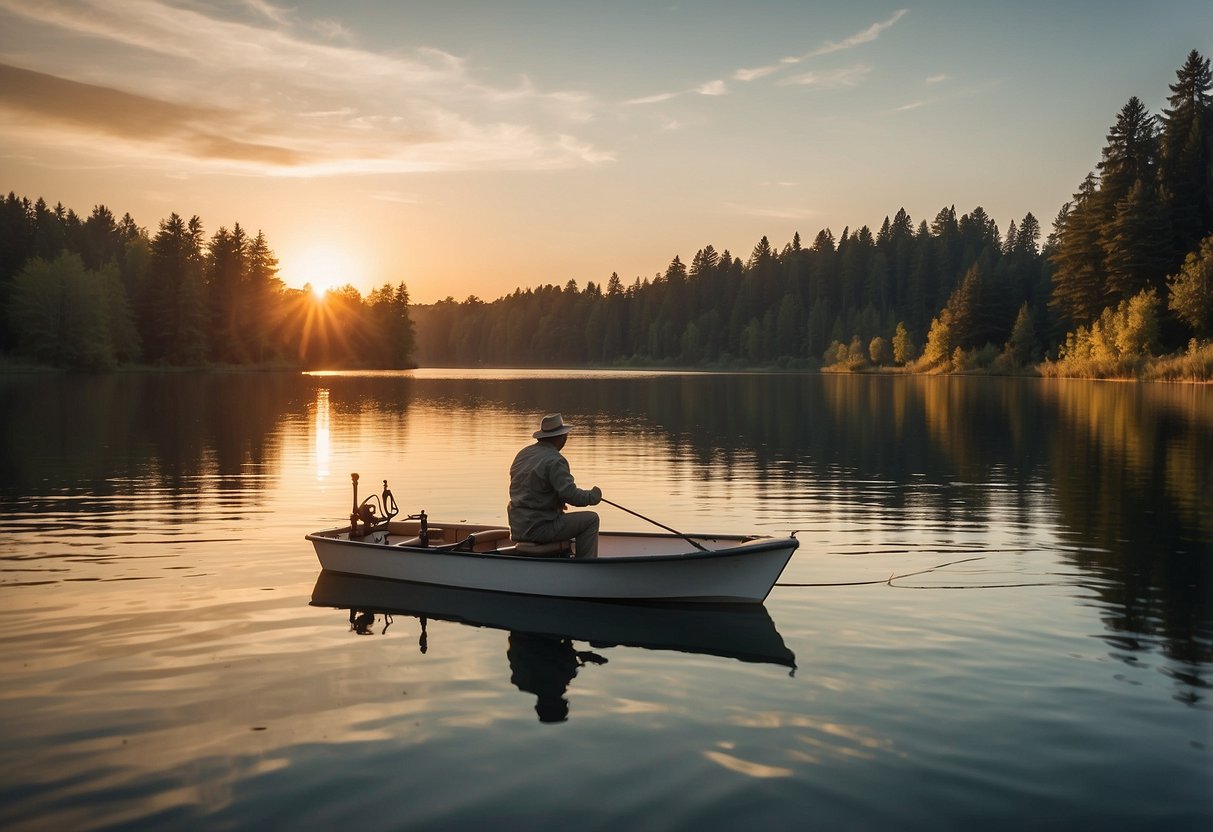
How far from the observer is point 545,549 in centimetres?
1381

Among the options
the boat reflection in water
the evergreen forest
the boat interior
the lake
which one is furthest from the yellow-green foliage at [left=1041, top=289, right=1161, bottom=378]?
the boat reflection in water

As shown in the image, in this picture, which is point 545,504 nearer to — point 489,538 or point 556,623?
point 556,623

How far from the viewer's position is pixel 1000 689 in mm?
9797

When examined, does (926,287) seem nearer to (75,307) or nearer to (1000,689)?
(75,307)

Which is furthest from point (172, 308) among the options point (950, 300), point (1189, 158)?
point (1189, 158)

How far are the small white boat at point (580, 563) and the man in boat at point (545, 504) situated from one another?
352 mm

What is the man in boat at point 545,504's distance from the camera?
13.5 metres

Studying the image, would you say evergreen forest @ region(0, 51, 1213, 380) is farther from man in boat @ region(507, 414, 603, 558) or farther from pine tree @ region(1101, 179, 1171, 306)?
man in boat @ region(507, 414, 603, 558)

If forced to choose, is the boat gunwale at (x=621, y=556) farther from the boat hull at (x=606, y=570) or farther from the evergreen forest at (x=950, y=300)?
the evergreen forest at (x=950, y=300)

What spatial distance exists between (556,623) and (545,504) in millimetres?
1704

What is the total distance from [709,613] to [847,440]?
26.2m

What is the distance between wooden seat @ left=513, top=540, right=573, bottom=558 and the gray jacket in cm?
21

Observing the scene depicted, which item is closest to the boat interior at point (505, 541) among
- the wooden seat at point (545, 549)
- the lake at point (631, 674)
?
the wooden seat at point (545, 549)

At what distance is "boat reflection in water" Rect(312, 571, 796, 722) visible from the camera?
1097 cm
